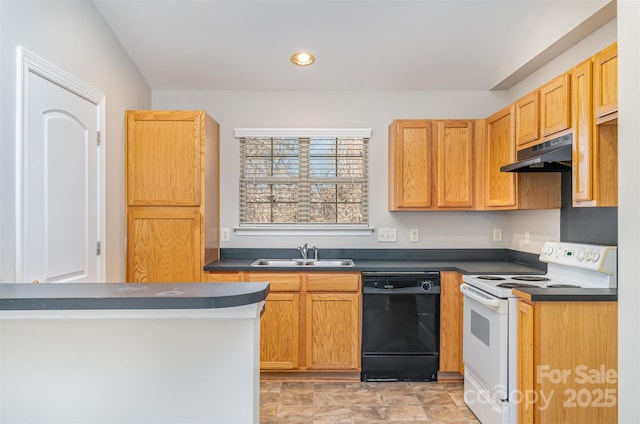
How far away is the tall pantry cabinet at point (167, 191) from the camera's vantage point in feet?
9.95

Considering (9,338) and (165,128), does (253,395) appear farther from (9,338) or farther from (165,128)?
(165,128)

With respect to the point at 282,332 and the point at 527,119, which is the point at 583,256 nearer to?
the point at 527,119

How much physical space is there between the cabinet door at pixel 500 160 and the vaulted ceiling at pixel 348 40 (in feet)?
1.48

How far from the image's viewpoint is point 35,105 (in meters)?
2.02

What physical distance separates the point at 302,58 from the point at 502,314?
2.34m

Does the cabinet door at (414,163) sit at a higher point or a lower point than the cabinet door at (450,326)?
higher

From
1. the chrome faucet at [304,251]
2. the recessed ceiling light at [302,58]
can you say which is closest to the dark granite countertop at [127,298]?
the chrome faucet at [304,251]

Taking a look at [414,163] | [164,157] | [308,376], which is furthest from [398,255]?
[164,157]

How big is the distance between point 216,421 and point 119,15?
2.69 m

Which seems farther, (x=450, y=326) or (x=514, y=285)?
(x=450, y=326)

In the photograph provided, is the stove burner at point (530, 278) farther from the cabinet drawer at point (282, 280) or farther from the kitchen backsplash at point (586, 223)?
the cabinet drawer at point (282, 280)

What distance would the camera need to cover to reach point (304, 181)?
3.60 metres

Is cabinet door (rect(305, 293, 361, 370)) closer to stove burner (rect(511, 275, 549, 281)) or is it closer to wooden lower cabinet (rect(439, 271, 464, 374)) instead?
wooden lower cabinet (rect(439, 271, 464, 374))

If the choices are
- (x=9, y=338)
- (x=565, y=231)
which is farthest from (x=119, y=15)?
(x=565, y=231)
